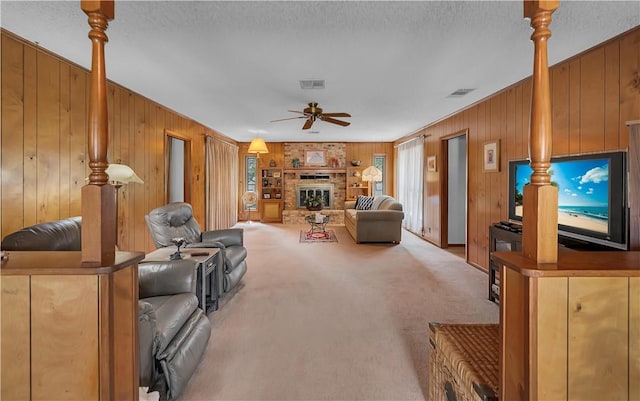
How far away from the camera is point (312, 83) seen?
3545mm

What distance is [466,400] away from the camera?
131cm

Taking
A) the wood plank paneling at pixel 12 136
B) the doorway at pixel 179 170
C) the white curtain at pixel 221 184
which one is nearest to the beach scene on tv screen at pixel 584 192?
the wood plank paneling at pixel 12 136

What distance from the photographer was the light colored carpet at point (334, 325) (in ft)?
6.06

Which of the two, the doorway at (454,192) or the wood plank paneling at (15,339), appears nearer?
the wood plank paneling at (15,339)

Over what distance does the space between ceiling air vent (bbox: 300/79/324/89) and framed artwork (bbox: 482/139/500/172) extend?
2.40 m

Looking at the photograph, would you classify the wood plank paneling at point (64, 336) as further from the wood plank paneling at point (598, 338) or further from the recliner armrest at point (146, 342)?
the wood plank paneling at point (598, 338)

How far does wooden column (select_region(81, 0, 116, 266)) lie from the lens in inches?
45.9

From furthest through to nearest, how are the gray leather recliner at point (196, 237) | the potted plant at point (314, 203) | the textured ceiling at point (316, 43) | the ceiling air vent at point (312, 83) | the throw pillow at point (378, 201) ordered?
1. the potted plant at point (314, 203)
2. the throw pillow at point (378, 201)
3. the ceiling air vent at point (312, 83)
4. the gray leather recliner at point (196, 237)
5. the textured ceiling at point (316, 43)

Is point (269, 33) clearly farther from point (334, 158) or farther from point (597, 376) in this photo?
point (334, 158)

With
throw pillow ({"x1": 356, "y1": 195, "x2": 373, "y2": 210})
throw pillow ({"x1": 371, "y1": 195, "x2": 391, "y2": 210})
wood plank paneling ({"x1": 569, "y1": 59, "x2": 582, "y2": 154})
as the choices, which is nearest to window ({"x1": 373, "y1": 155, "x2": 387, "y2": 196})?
throw pillow ({"x1": 356, "y1": 195, "x2": 373, "y2": 210})

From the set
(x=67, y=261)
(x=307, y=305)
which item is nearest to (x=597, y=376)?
(x=67, y=261)

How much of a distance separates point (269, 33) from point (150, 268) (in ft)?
6.46

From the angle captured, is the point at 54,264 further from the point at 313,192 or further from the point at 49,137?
the point at 313,192

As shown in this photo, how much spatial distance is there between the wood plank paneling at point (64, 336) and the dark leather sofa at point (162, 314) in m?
0.38
